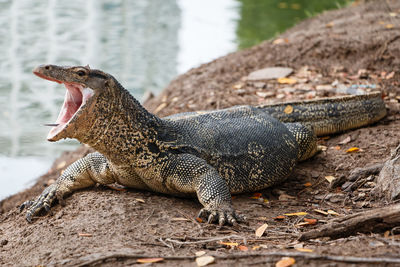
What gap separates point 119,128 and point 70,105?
0.53 meters

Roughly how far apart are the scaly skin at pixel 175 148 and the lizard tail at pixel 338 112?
0.57 m

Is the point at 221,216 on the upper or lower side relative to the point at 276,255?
lower

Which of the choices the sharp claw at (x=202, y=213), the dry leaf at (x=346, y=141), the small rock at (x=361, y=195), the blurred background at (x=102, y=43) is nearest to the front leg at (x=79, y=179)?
the sharp claw at (x=202, y=213)

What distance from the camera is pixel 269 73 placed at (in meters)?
9.62

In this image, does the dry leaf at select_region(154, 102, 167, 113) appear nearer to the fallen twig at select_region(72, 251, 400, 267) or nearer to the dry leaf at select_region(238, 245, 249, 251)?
the dry leaf at select_region(238, 245, 249, 251)

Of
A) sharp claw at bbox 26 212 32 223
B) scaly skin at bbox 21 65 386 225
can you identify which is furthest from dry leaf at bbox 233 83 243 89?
sharp claw at bbox 26 212 32 223

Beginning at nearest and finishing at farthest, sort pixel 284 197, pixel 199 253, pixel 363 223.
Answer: pixel 199 253 → pixel 363 223 → pixel 284 197

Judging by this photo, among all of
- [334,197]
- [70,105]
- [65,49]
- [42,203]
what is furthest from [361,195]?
[65,49]

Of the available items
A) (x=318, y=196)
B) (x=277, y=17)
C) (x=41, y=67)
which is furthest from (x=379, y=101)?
(x=277, y=17)

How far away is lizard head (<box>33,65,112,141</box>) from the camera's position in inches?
182

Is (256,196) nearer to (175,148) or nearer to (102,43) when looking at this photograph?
(175,148)

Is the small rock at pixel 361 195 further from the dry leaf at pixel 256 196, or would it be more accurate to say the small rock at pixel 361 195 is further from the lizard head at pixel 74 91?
the lizard head at pixel 74 91

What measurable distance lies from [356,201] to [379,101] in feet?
8.56

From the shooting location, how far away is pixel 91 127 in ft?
16.1
